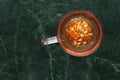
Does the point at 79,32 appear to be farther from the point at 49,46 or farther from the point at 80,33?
the point at 49,46

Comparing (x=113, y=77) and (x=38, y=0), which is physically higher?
(x=38, y=0)

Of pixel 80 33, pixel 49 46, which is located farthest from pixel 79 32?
pixel 49 46

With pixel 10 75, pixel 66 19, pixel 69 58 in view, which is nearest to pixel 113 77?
pixel 69 58

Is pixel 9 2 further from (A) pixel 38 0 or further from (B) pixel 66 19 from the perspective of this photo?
(B) pixel 66 19

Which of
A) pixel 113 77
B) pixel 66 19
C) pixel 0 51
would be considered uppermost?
pixel 66 19
